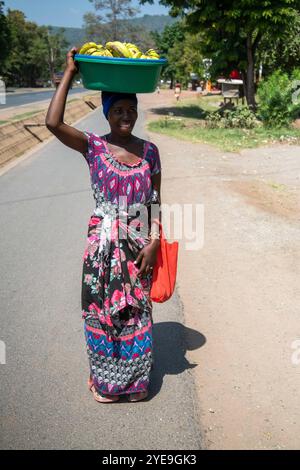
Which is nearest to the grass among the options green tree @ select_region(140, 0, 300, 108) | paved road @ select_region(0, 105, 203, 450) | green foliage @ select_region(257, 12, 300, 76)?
green tree @ select_region(140, 0, 300, 108)

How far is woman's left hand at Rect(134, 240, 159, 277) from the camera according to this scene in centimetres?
261

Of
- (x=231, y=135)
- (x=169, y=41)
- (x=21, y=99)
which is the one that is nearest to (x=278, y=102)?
(x=231, y=135)

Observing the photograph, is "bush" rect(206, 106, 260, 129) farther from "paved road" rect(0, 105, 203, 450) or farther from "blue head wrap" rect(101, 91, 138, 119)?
"blue head wrap" rect(101, 91, 138, 119)

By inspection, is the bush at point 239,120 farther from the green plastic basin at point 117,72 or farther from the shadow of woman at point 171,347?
the green plastic basin at point 117,72

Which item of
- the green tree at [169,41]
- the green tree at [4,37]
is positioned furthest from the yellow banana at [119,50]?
the green tree at [169,41]

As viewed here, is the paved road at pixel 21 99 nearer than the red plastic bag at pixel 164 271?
No

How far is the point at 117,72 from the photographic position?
7.29 feet

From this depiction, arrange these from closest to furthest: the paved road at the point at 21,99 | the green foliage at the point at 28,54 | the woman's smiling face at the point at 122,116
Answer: the woman's smiling face at the point at 122,116
the paved road at the point at 21,99
the green foliage at the point at 28,54

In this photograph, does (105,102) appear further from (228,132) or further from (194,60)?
(194,60)

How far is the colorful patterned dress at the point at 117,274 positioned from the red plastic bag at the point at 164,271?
0.19ft

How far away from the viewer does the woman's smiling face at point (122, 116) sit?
2414mm

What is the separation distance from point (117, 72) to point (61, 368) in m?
1.99

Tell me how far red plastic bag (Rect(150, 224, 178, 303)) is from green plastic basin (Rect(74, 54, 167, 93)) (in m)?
0.90

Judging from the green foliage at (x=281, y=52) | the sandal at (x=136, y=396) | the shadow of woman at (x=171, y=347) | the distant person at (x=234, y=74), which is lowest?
the shadow of woman at (x=171, y=347)
